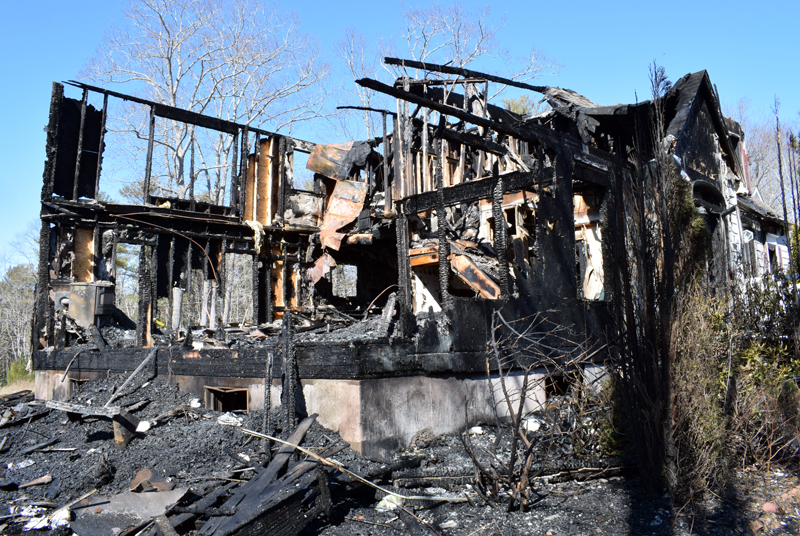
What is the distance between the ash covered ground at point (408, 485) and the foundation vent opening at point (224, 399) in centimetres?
32

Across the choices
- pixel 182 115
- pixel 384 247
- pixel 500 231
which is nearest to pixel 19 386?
pixel 182 115

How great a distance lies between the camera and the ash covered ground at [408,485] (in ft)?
17.5

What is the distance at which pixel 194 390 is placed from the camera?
9.10 metres

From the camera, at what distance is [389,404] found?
23.7 ft

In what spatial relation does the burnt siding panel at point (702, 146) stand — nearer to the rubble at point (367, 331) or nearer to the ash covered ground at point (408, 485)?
the rubble at point (367, 331)

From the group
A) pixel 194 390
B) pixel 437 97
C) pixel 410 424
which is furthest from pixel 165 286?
pixel 410 424

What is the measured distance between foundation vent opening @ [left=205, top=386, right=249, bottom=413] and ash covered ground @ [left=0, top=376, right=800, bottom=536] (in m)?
0.32

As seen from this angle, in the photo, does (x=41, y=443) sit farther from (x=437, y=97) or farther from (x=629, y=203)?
(x=437, y=97)

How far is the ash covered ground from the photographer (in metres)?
5.35

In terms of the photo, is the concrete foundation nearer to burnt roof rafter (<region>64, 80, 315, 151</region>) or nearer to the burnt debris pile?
the burnt debris pile

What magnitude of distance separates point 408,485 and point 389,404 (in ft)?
3.91

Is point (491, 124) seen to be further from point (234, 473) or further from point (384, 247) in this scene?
point (384, 247)

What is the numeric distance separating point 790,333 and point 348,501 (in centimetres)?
629

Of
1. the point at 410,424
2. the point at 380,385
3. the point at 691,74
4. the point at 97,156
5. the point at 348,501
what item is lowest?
the point at 348,501
